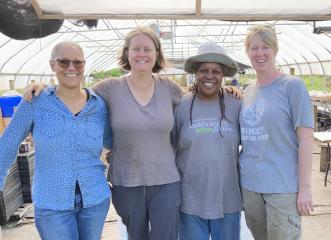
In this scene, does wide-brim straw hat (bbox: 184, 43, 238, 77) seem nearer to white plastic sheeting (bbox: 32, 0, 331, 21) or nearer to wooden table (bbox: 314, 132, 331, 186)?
white plastic sheeting (bbox: 32, 0, 331, 21)

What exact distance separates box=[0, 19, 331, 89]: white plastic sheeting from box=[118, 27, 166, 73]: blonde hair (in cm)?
866

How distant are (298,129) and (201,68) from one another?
1.97ft

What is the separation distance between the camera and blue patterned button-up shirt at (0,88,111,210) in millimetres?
1730

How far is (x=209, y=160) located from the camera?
2.01 metres

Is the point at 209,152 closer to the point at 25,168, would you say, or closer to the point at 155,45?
the point at 155,45

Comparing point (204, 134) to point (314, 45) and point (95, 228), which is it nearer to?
point (95, 228)

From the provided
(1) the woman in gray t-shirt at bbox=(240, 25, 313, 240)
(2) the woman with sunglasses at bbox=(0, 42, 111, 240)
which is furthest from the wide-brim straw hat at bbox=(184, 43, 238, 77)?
(2) the woman with sunglasses at bbox=(0, 42, 111, 240)

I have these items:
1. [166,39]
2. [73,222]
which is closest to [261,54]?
[73,222]

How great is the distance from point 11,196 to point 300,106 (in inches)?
119

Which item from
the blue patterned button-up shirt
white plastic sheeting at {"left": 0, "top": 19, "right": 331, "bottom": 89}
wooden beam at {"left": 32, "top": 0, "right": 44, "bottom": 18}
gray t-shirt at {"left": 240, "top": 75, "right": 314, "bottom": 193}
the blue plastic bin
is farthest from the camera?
white plastic sheeting at {"left": 0, "top": 19, "right": 331, "bottom": 89}

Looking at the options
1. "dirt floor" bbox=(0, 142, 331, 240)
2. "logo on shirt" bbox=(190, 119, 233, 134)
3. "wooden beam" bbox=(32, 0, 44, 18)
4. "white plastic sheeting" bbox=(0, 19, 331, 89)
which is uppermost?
"white plastic sheeting" bbox=(0, 19, 331, 89)

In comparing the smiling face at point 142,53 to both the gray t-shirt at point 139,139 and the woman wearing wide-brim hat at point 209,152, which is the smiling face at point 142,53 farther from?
the woman wearing wide-brim hat at point 209,152

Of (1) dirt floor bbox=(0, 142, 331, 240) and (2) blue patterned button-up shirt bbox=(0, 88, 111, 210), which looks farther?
(1) dirt floor bbox=(0, 142, 331, 240)

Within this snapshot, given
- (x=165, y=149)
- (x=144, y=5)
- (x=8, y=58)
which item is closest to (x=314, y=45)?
(x=8, y=58)
